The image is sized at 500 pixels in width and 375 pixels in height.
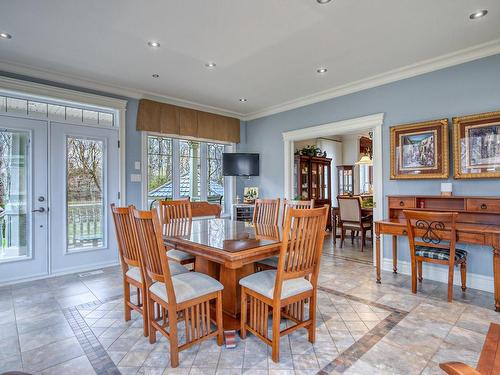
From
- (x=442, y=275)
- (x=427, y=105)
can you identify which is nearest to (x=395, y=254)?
(x=442, y=275)

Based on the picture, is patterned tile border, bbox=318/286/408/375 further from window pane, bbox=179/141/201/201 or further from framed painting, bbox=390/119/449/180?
window pane, bbox=179/141/201/201

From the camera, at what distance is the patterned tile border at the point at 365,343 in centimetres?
183

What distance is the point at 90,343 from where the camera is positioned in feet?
6.99

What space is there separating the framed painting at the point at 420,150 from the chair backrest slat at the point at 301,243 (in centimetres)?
227

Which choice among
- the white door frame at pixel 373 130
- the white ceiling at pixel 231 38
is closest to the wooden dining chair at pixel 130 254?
the white ceiling at pixel 231 38

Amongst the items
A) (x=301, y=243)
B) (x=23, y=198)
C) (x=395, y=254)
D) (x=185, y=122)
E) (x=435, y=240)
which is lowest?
(x=395, y=254)

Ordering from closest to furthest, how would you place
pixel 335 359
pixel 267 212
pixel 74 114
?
pixel 335 359 → pixel 267 212 → pixel 74 114

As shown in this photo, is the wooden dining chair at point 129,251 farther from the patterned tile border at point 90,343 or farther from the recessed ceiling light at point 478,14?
the recessed ceiling light at point 478,14

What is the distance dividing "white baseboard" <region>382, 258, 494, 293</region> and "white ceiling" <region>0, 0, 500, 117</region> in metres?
2.53

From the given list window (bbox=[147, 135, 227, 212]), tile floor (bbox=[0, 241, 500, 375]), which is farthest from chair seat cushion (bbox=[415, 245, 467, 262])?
window (bbox=[147, 135, 227, 212])

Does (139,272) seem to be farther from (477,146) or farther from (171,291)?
(477,146)

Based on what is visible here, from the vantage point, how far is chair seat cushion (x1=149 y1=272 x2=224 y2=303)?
6.21 feet

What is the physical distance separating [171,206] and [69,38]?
2016 millimetres

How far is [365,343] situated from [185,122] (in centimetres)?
419
